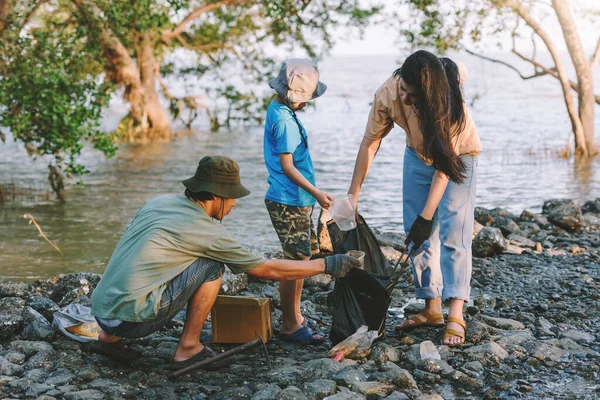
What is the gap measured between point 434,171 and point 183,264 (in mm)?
1626

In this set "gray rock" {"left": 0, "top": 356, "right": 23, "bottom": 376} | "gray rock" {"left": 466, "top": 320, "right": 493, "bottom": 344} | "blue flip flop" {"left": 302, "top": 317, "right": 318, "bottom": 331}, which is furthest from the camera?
"blue flip flop" {"left": 302, "top": 317, "right": 318, "bottom": 331}

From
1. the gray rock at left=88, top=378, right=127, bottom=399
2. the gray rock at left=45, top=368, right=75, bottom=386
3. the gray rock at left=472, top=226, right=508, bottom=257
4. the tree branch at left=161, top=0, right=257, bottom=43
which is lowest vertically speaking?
the gray rock at left=88, top=378, right=127, bottom=399

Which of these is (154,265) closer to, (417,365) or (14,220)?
(417,365)

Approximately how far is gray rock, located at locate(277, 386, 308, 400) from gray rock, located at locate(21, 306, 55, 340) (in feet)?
5.74

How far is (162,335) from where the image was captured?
16.7ft

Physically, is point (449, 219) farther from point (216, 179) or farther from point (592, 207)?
point (592, 207)

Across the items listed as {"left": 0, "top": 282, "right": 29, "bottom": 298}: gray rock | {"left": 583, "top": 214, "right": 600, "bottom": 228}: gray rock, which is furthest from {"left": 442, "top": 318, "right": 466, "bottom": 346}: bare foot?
{"left": 583, "top": 214, "right": 600, "bottom": 228}: gray rock

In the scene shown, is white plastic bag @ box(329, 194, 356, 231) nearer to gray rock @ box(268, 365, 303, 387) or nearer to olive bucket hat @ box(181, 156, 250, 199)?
olive bucket hat @ box(181, 156, 250, 199)

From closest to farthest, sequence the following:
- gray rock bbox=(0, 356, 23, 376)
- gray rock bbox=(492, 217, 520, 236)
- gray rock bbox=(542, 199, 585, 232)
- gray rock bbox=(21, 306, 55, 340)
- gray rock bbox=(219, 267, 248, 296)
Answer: gray rock bbox=(0, 356, 23, 376)
gray rock bbox=(21, 306, 55, 340)
gray rock bbox=(219, 267, 248, 296)
gray rock bbox=(492, 217, 520, 236)
gray rock bbox=(542, 199, 585, 232)

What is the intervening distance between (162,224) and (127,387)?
2.86ft

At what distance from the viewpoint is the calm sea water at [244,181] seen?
966 cm

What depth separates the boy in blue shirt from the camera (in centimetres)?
459

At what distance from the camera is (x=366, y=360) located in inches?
177

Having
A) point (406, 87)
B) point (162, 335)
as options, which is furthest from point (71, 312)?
point (406, 87)
